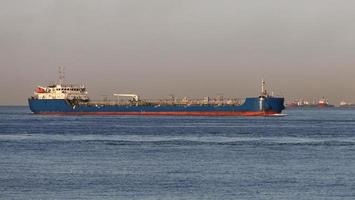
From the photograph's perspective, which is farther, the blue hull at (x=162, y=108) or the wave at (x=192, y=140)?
the blue hull at (x=162, y=108)

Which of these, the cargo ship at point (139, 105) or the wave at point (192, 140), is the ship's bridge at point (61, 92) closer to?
the cargo ship at point (139, 105)

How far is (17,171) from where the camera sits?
4794cm

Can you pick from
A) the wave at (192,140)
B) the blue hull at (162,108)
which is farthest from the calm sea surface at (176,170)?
the blue hull at (162,108)

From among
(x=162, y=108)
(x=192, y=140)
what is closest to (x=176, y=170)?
(x=192, y=140)

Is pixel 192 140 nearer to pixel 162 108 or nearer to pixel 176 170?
pixel 176 170

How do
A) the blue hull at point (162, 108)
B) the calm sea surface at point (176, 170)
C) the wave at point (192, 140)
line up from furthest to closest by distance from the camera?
the blue hull at point (162, 108), the wave at point (192, 140), the calm sea surface at point (176, 170)

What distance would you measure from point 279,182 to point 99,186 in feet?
28.6

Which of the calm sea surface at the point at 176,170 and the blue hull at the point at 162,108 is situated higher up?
the blue hull at the point at 162,108

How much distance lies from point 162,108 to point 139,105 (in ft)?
20.7

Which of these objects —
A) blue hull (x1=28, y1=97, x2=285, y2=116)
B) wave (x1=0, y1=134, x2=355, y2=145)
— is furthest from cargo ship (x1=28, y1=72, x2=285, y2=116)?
wave (x1=0, y1=134, x2=355, y2=145)

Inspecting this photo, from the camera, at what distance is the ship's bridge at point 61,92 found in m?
169

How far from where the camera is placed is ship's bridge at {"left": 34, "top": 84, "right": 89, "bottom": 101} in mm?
169375

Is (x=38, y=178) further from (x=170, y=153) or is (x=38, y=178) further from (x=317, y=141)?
(x=317, y=141)

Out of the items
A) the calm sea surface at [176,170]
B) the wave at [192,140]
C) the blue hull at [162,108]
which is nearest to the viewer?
the calm sea surface at [176,170]
